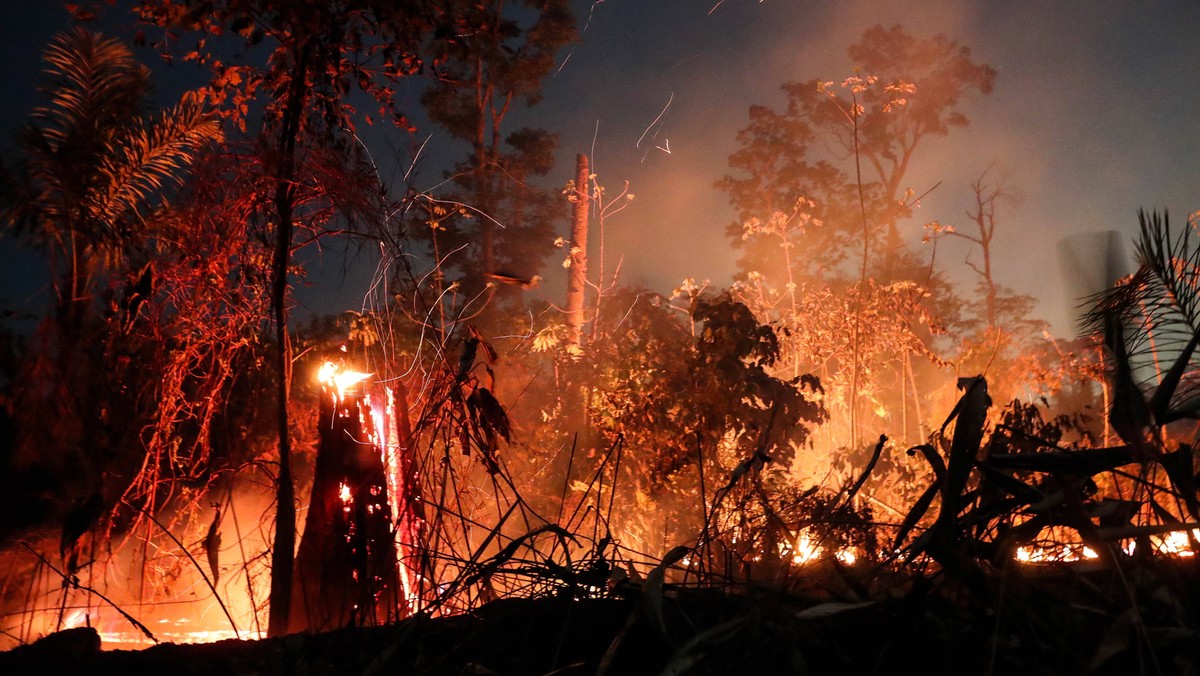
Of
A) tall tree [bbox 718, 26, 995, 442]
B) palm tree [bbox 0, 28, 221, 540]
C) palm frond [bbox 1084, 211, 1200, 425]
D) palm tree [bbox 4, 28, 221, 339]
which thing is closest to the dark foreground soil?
palm frond [bbox 1084, 211, 1200, 425]

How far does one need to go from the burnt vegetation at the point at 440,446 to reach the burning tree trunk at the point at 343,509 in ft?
0.06

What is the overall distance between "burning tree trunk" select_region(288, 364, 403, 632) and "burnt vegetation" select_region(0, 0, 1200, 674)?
0.7 inches

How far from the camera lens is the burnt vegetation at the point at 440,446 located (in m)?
1.48

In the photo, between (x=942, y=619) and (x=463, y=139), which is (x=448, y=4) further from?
(x=463, y=139)

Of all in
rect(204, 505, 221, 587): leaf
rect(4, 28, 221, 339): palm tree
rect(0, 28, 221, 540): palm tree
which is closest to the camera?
rect(204, 505, 221, 587): leaf

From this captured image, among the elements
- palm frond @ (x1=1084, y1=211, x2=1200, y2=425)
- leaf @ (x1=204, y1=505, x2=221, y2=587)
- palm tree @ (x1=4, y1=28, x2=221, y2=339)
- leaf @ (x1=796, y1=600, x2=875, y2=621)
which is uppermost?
palm tree @ (x1=4, y1=28, x2=221, y2=339)

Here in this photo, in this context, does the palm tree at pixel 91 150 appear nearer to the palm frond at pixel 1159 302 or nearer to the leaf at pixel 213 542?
the leaf at pixel 213 542

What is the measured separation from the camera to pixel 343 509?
13.5ft

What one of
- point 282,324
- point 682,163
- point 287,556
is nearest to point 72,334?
point 282,324

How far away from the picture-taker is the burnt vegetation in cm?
148

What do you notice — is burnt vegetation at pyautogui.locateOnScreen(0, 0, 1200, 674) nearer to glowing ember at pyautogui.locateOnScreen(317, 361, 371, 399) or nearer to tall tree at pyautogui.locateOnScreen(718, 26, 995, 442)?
glowing ember at pyautogui.locateOnScreen(317, 361, 371, 399)

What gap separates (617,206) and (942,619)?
12.2 meters

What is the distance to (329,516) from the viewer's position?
13.5 feet

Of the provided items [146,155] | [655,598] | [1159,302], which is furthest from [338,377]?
[146,155]
